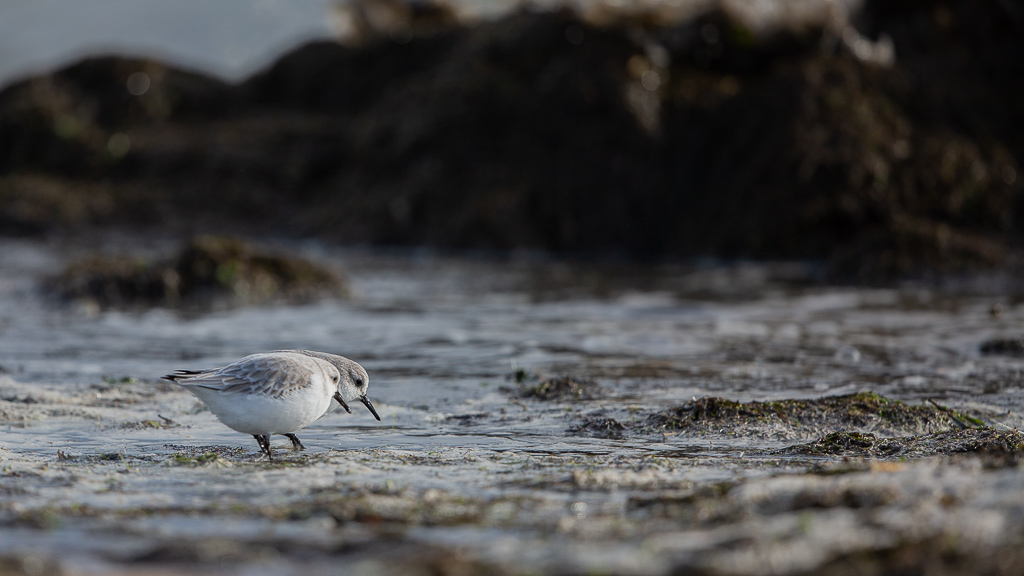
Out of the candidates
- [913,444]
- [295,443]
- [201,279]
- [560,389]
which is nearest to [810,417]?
[913,444]

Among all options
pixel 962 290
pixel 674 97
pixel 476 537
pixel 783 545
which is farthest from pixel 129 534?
pixel 674 97

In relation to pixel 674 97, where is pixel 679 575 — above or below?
below

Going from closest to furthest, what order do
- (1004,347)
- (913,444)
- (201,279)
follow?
(913,444) < (1004,347) < (201,279)

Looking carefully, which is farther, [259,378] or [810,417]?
[810,417]

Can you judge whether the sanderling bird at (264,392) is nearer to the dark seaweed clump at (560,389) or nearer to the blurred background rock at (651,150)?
Answer: the dark seaweed clump at (560,389)

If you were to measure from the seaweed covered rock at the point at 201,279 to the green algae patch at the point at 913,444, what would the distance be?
27.6ft

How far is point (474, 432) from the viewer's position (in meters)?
6.15

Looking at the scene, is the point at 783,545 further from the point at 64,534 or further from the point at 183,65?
the point at 183,65

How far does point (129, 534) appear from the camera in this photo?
3771mm

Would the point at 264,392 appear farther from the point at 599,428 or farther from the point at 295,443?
the point at 599,428

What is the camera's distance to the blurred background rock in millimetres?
17438

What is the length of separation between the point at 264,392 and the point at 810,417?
314 cm

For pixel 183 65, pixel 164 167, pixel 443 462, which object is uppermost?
pixel 183 65

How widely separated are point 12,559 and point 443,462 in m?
2.26
